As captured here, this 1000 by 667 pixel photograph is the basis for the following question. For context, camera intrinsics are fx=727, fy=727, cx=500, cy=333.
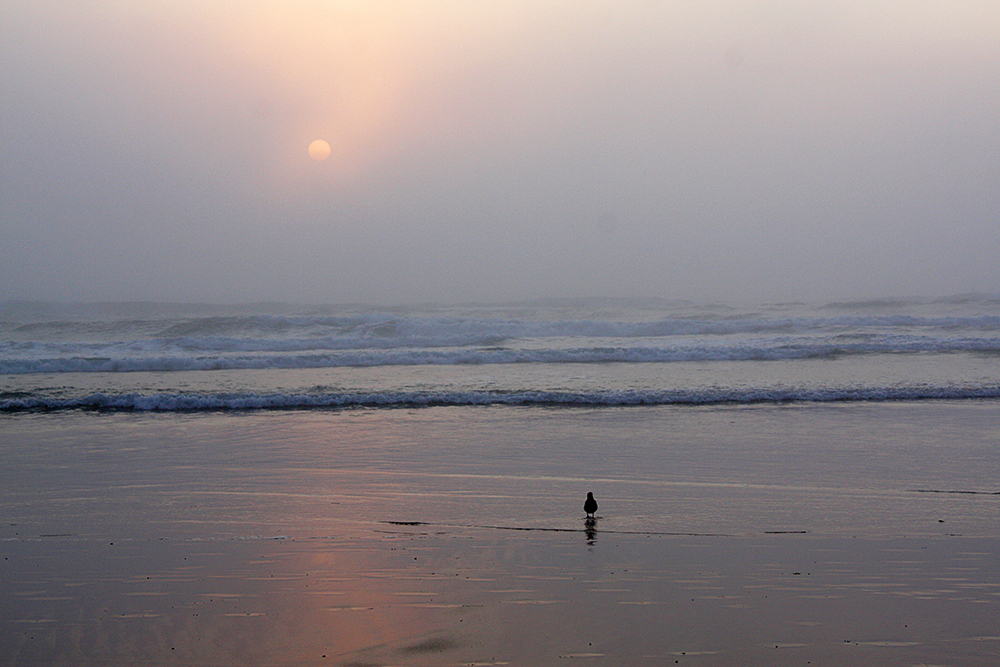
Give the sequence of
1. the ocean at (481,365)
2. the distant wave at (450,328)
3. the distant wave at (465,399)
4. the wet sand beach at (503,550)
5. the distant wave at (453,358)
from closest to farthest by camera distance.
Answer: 1. the wet sand beach at (503,550)
2. the distant wave at (465,399)
3. the ocean at (481,365)
4. the distant wave at (453,358)
5. the distant wave at (450,328)

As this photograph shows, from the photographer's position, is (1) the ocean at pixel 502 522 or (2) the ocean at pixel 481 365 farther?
(2) the ocean at pixel 481 365

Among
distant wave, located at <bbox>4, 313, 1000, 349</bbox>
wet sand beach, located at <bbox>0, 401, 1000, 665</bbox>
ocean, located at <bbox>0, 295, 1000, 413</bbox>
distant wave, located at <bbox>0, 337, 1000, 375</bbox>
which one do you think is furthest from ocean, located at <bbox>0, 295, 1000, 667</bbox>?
distant wave, located at <bbox>4, 313, 1000, 349</bbox>

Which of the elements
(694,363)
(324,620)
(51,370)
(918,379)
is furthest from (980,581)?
(51,370)

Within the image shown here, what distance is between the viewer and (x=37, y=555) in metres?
5.31

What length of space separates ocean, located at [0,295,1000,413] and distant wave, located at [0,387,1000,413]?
0.11ft

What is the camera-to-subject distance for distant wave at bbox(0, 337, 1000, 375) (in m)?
17.7

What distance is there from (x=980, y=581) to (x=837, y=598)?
1.08 metres

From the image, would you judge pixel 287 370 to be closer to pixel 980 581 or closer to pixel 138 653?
pixel 138 653

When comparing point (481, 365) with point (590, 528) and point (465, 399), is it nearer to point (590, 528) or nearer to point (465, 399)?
point (465, 399)

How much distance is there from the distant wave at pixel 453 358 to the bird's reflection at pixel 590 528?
12880 mm

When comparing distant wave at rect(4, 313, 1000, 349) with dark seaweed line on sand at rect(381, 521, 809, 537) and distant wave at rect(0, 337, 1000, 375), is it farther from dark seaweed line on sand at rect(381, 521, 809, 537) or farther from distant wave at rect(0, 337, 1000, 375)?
dark seaweed line on sand at rect(381, 521, 809, 537)

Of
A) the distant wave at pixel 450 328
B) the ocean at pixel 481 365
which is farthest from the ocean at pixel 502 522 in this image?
the distant wave at pixel 450 328

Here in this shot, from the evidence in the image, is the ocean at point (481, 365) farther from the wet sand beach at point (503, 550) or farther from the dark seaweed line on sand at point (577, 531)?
the dark seaweed line on sand at point (577, 531)

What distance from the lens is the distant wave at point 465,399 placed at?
12.5 meters
